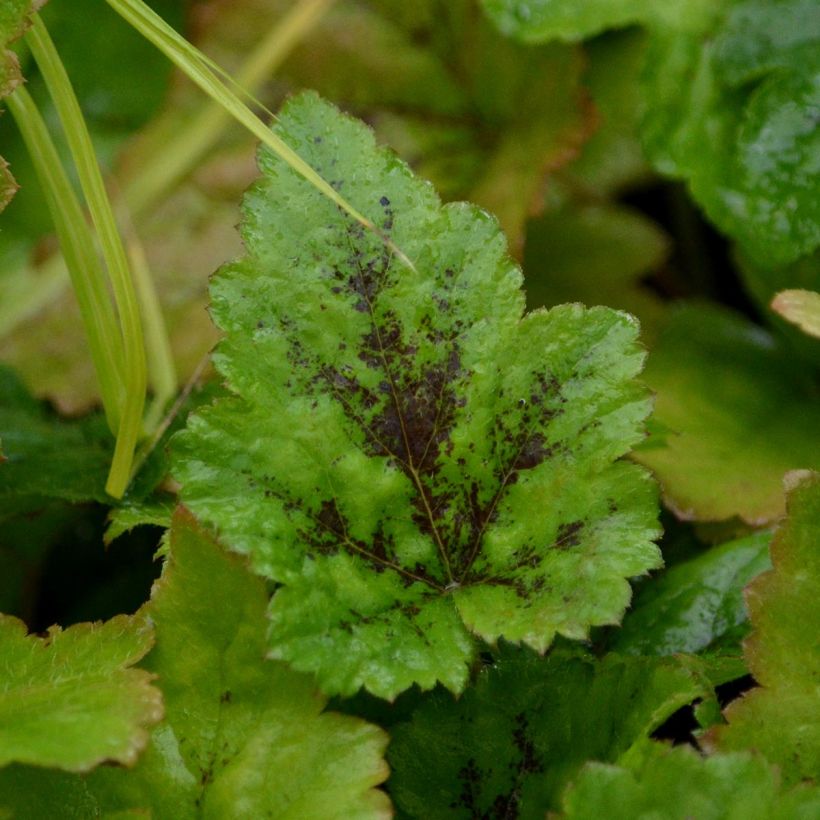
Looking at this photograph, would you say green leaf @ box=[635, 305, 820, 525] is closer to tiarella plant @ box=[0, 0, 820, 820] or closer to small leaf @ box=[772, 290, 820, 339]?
tiarella plant @ box=[0, 0, 820, 820]

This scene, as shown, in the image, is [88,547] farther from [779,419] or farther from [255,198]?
[779,419]

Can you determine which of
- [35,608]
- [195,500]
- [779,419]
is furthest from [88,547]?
[779,419]

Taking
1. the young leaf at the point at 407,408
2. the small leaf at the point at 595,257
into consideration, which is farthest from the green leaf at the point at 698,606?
the small leaf at the point at 595,257

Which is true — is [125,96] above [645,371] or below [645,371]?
below

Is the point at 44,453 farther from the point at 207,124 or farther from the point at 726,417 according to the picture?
the point at 726,417

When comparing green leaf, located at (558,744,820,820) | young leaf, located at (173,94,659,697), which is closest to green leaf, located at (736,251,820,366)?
young leaf, located at (173,94,659,697)
